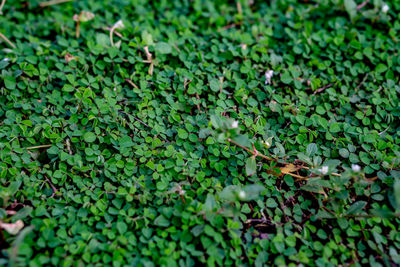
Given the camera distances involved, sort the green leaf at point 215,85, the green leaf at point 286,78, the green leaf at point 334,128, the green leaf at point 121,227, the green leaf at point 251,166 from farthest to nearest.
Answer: the green leaf at point 286,78 → the green leaf at point 215,85 → the green leaf at point 334,128 → the green leaf at point 251,166 → the green leaf at point 121,227

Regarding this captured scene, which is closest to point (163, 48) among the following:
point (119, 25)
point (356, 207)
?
point (119, 25)

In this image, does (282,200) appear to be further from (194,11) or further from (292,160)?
(194,11)

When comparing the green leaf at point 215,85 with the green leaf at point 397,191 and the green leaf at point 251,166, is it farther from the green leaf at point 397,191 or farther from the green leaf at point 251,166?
the green leaf at point 397,191

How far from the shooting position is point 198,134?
7.63ft

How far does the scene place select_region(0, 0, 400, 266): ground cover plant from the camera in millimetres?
1912

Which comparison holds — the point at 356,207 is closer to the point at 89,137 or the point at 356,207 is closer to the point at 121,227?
the point at 121,227

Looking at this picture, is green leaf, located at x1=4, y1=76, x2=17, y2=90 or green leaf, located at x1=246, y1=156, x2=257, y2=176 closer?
green leaf, located at x1=246, y1=156, x2=257, y2=176

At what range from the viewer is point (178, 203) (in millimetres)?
1993

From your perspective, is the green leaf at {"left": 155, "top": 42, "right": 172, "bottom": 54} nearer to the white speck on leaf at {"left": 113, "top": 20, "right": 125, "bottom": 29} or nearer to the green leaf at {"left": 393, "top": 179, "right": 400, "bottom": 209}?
the white speck on leaf at {"left": 113, "top": 20, "right": 125, "bottom": 29}

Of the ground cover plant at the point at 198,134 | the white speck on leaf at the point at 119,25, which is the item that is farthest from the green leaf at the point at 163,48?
the white speck on leaf at the point at 119,25

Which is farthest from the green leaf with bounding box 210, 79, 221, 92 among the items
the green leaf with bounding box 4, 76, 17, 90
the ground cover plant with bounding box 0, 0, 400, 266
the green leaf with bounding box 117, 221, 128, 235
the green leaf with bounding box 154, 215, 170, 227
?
the green leaf with bounding box 4, 76, 17, 90

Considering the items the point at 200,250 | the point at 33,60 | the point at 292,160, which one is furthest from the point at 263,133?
the point at 33,60

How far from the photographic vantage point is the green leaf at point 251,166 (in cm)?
208

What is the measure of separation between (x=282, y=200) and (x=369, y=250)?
1.68ft
